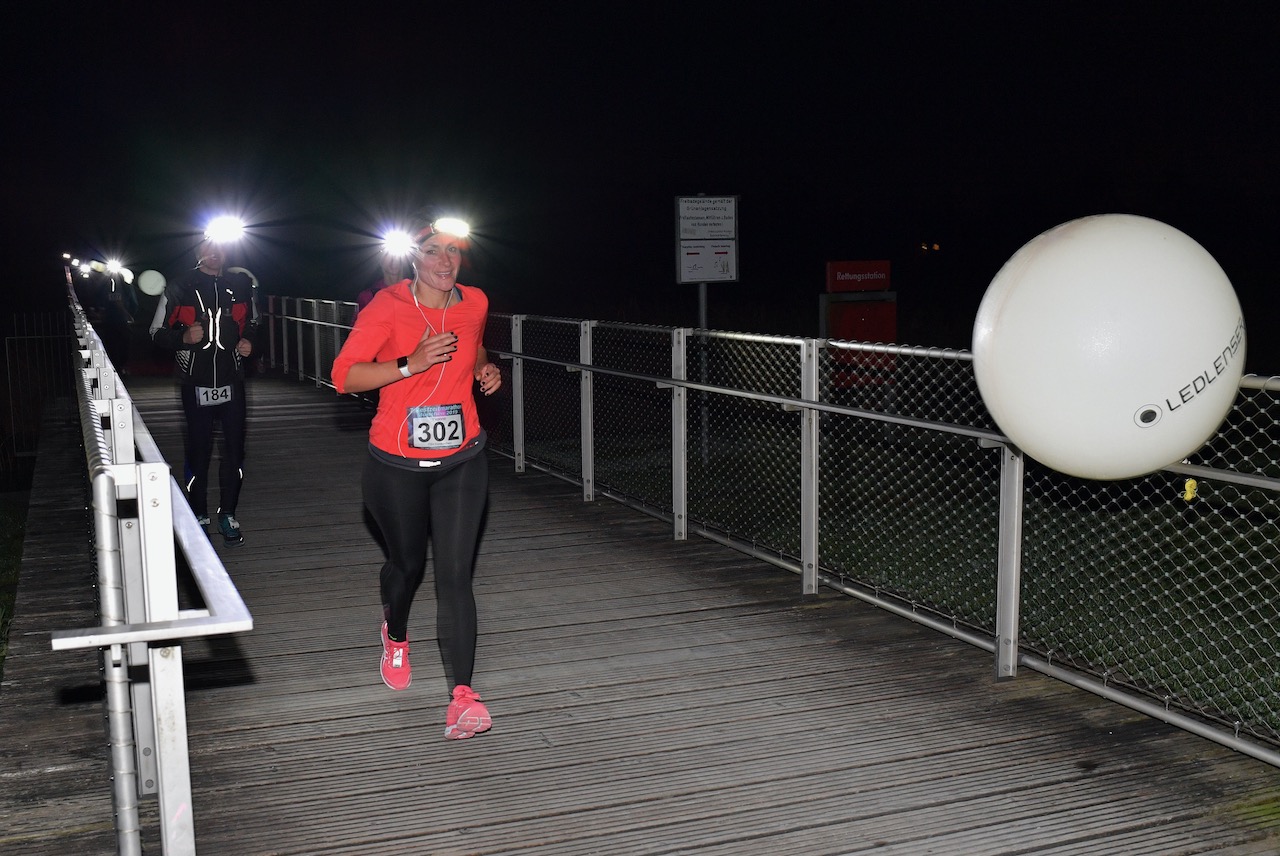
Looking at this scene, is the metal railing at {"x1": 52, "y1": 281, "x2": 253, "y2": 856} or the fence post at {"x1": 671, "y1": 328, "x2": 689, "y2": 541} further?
the fence post at {"x1": 671, "y1": 328, "x2": 689, "y2": 541}

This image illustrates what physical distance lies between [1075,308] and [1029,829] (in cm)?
163

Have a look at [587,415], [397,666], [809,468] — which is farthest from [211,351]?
[809,468]

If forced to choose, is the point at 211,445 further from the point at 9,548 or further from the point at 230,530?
the point at 9,548

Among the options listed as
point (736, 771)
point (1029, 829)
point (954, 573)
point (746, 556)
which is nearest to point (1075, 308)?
point (1029, 829)

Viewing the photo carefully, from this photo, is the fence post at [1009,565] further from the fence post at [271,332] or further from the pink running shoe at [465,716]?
the fence post at [271,332]

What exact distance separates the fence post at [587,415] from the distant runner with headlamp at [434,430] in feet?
14.3

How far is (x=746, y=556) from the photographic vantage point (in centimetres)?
764

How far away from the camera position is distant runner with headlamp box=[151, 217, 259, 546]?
7621mm

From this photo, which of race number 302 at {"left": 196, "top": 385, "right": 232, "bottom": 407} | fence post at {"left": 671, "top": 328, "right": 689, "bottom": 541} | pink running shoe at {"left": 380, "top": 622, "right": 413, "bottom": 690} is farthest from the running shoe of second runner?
pink running shoe at {"left": 380, "top": 622, "right": 413, "bottom": 690}

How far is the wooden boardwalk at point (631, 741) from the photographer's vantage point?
3.89 m

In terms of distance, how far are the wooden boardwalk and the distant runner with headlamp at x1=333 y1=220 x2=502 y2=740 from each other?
1.75 ft

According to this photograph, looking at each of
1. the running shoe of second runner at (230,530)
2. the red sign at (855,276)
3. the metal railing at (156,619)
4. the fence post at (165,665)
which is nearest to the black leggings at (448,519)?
the metal railing at (156,619)

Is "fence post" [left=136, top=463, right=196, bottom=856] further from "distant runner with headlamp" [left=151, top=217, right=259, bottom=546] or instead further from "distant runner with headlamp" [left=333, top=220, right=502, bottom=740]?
"distant runner with headlamp" [left=151, top=217, right=259, bottom=546]

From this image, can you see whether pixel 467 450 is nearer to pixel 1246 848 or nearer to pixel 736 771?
pixel 736 771
